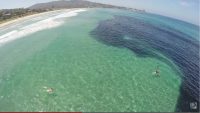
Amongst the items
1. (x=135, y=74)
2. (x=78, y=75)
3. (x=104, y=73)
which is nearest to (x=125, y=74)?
(x=135, y=74)

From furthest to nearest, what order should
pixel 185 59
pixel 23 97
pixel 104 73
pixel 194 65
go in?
pixel 185 59, pixel 194 65, pixel 104 73, pixel 23 97

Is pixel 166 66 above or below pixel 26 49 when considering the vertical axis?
below

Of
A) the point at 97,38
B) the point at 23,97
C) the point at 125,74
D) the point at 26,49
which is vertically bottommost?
the point at 23,97

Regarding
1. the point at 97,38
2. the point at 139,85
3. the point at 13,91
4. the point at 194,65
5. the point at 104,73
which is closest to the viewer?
the point at 13,91

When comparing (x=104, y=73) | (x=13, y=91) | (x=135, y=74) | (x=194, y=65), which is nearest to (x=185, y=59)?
(x=194, y=65)

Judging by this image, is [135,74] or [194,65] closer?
[135,74]

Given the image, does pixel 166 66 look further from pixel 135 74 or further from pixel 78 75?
pixel 78 75

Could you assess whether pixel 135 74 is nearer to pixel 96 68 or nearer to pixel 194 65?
pixel 96 68
